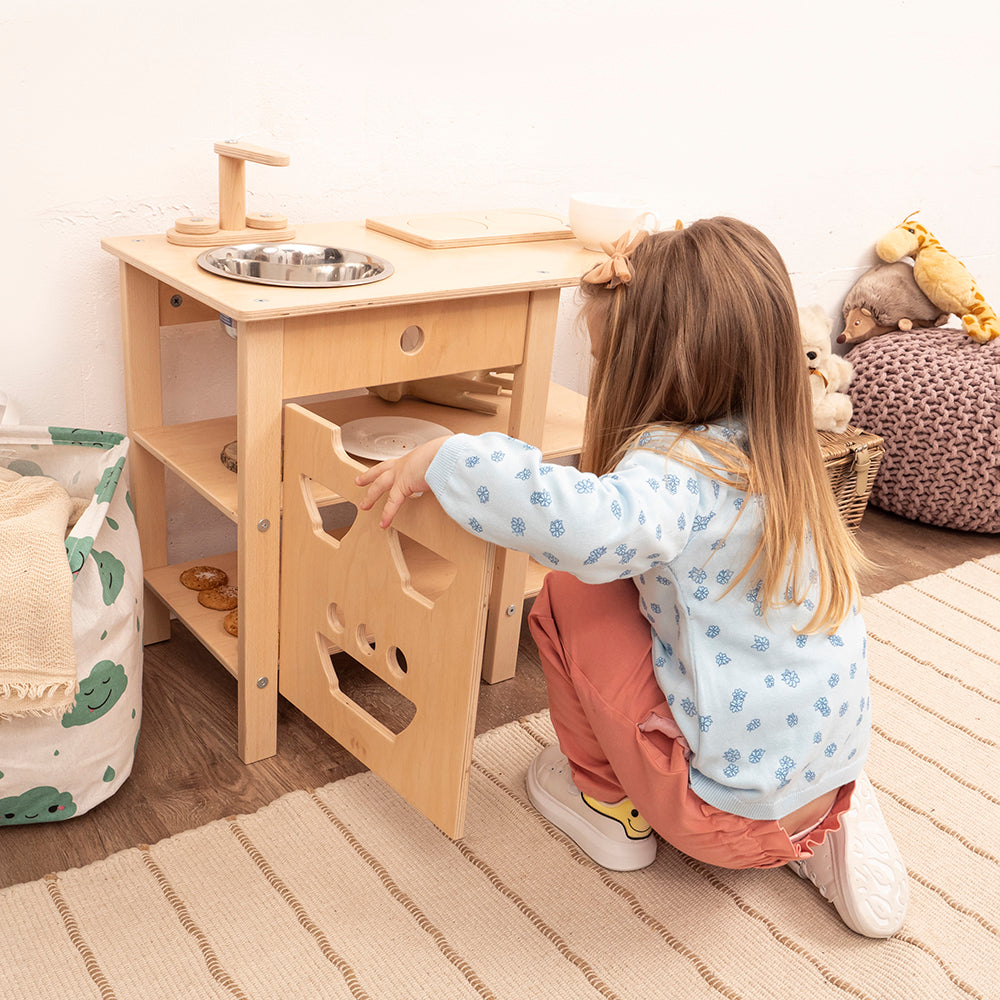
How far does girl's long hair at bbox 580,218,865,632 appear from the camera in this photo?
0.93 meters

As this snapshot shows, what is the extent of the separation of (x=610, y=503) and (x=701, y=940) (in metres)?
0.50

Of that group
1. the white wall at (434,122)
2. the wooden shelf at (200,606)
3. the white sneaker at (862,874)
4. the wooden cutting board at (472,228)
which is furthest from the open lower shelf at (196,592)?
the white sneaker at (862,874)

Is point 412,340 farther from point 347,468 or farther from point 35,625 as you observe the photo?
point 35,625

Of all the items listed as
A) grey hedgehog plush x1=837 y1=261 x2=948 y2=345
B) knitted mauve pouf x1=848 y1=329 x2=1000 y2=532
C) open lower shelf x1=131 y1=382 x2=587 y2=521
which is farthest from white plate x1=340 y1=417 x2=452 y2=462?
grey hedgehog plush x1=837 y1=261 x2=948 y2=345

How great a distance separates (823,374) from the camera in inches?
76.3

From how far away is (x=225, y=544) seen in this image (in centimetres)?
161

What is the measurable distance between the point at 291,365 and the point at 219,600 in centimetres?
42

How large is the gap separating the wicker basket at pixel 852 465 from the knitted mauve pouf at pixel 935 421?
86 millimetres

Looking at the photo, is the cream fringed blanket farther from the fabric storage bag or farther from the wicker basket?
the wicker basket

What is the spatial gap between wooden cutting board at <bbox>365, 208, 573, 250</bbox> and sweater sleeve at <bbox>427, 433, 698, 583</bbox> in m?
0.56

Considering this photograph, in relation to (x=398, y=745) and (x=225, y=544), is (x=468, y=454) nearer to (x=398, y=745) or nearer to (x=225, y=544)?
(x=398, y=745)

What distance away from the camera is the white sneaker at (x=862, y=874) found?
1.08 meters

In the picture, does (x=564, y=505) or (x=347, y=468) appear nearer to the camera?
(x=564, y=505)

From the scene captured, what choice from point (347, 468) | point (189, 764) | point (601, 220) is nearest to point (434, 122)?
point (601, 220)
